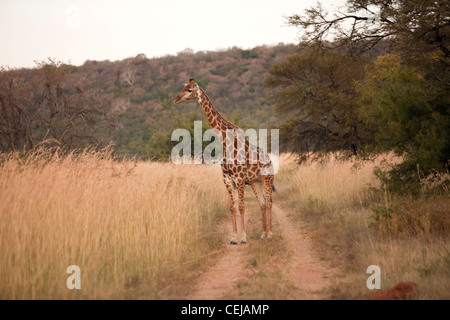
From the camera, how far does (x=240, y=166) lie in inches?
329

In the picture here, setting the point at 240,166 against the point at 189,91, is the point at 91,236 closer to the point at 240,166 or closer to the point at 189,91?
the point at 240,166

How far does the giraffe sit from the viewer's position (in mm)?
8352

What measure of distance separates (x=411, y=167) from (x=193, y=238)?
4.64 m

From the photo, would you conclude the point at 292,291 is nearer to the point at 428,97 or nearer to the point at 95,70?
the point at 428,97

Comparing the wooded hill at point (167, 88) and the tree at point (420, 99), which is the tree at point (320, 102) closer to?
the tree at point (420, 99)

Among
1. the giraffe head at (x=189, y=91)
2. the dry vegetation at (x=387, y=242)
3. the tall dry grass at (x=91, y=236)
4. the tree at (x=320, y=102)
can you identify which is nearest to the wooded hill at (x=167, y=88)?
the tree at (x=320, y=102)

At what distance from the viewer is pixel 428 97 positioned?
7.80m

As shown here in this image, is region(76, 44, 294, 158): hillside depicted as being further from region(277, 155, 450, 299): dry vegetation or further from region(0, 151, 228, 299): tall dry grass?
region(0, 151, 228, 299): tall dry grass

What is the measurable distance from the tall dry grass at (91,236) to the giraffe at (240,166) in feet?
4.07

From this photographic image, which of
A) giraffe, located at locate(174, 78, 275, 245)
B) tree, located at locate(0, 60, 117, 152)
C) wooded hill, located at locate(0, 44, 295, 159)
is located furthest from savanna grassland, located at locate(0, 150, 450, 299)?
wooded hill, located at locate(0, 44, 295, 159)

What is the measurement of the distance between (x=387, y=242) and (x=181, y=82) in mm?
42234

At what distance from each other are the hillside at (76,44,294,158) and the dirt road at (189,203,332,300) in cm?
2580

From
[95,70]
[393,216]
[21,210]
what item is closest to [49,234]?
[21,210]

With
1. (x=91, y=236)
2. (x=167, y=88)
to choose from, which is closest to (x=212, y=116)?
(x=91, y=236)
